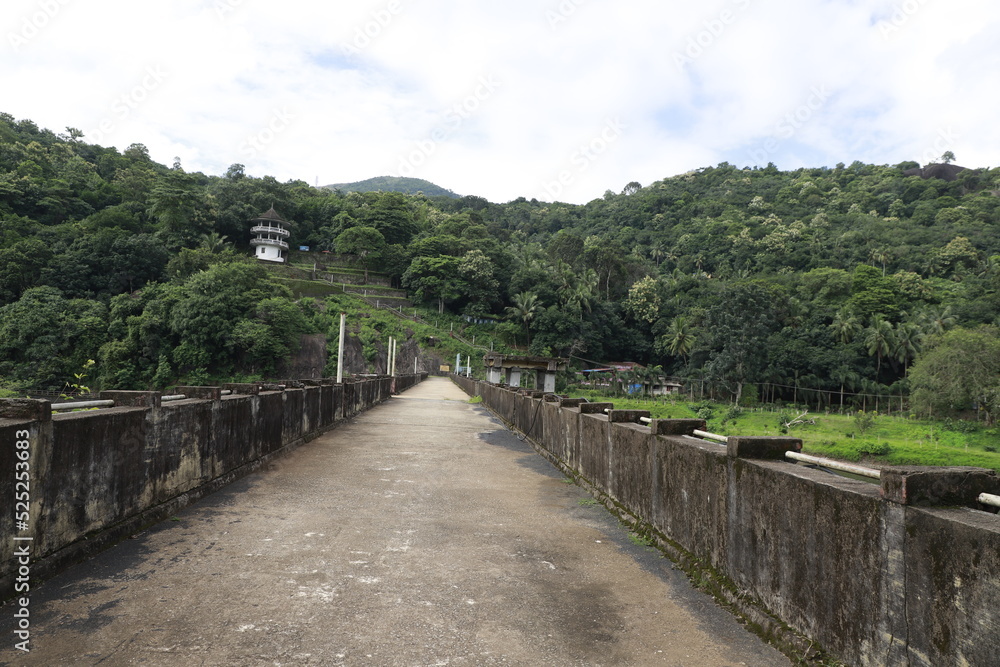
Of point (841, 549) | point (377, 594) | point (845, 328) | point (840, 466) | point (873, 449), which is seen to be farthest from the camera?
point (845, 328)

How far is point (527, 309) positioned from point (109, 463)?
234 feet

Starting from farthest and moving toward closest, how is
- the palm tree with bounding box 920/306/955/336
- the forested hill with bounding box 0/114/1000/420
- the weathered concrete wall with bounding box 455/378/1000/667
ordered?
the palm tree with bounding box 920/306/955/336
the forested hill with bounding box 0/114/1000/420
the weathered concrete wall with bounding box 455/378/1000/667

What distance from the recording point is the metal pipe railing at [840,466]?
280 centimetres

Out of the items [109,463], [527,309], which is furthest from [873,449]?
[109,463]

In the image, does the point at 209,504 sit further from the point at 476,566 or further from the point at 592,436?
the point at 592,436

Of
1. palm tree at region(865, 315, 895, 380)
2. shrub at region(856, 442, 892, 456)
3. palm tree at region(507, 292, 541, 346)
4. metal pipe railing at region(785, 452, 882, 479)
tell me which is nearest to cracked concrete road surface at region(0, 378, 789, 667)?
metal pipe railing at region(785, 452, 882, 479)

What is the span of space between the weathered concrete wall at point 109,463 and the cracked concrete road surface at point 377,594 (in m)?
0.19

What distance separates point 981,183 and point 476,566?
6144 inches

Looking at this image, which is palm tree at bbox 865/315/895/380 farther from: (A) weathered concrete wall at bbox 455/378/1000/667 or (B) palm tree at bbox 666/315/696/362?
(A) weathered concrete wall at bbox 455/378/1000/667

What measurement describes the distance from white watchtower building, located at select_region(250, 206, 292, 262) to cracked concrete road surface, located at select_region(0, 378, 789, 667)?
273 ft

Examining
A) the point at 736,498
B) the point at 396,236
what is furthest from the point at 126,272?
the point at 736,498

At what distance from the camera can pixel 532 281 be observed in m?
79.6

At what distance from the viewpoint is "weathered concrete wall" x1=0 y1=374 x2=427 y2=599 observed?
3.32 m

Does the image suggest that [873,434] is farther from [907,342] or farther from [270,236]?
[270,236]
